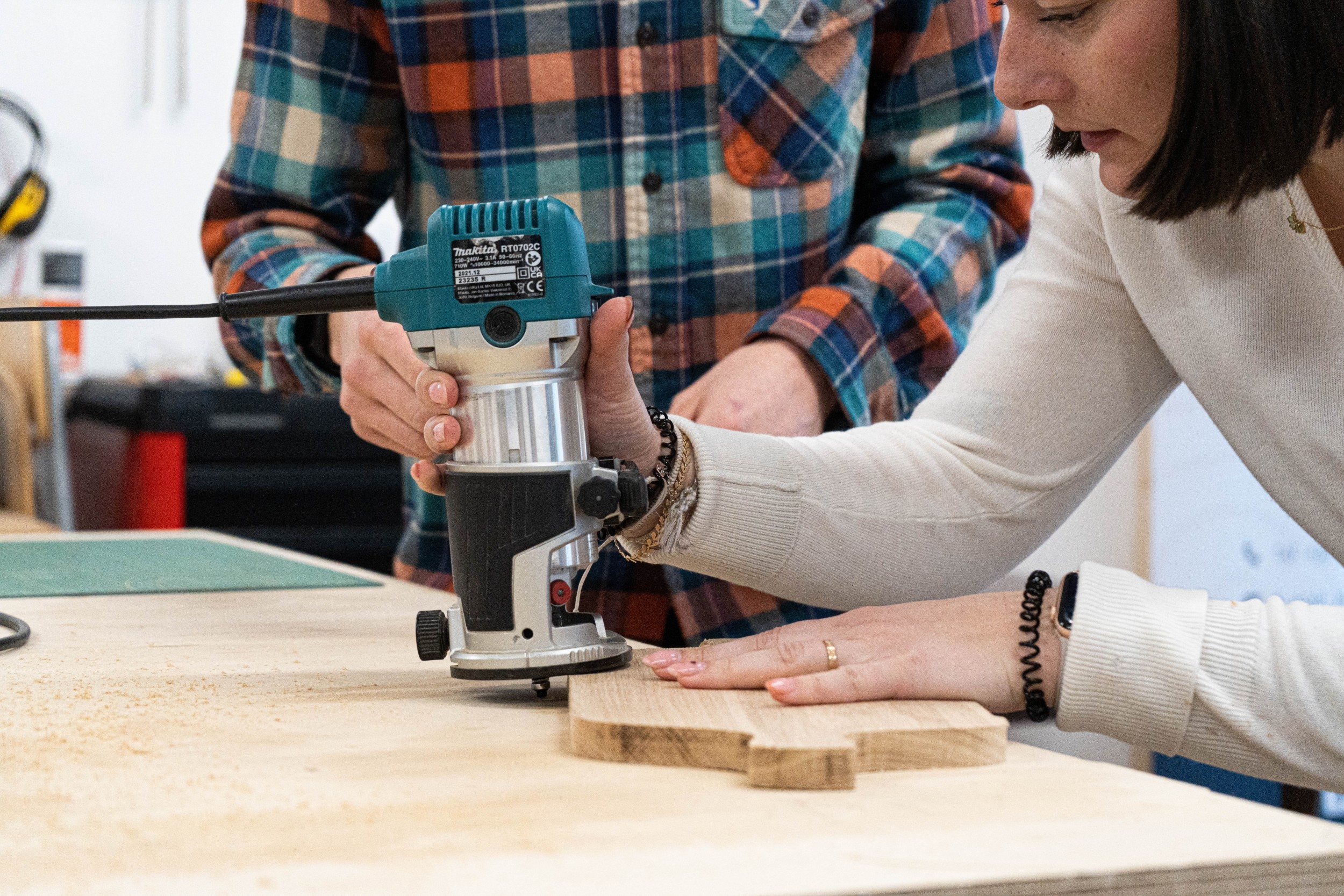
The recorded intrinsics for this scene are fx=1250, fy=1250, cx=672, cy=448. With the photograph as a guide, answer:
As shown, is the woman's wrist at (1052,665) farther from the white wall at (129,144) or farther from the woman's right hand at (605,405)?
the white wall at (129,144)

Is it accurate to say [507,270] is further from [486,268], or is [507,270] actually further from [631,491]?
[631,491]

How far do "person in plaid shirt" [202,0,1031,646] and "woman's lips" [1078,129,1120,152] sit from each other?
0.34 metres

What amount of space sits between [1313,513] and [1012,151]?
0.62 meters

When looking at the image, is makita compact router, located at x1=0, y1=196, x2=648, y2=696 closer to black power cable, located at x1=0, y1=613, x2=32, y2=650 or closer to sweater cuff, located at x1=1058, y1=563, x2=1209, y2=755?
sweater cuff, located at x1=1058, y1=563, x2=1209, y2=755

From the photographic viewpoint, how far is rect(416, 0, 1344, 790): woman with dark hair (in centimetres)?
70

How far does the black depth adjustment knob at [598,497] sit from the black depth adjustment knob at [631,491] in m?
0.02

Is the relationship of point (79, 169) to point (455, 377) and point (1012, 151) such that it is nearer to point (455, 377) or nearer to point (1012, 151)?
point (1012, 151)

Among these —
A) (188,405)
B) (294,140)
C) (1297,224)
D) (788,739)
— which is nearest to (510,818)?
(788,739)

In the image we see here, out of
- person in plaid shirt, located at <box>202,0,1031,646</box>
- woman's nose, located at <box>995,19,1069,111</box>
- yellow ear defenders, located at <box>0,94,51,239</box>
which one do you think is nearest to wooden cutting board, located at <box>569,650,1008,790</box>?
woman's nose, located at <box>995,19,1069,111</box>

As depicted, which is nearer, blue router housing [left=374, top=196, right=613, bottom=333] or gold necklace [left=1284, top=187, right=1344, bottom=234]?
blue router housing [left=374, top=196, right=613, bottom=333]

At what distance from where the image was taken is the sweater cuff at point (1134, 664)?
688 millimetres

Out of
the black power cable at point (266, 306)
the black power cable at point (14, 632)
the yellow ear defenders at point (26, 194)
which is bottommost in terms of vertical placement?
the black power cable at point (14, 632)

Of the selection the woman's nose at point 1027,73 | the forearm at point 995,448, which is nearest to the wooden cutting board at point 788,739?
the forearm at point 995,448

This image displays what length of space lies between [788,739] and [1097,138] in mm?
527
